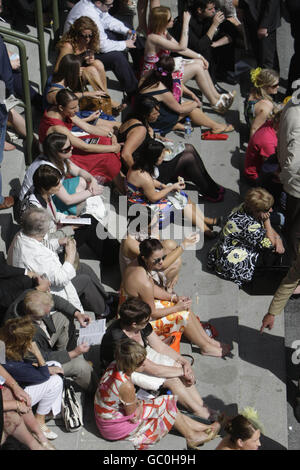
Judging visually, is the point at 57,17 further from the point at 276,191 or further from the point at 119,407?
the point at 119,407

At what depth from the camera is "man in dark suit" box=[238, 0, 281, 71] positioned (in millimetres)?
9516

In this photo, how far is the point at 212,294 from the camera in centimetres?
734

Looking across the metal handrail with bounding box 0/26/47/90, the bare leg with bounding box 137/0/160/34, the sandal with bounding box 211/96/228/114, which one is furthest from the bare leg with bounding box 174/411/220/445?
the bare leg with bounding box 137/0/160/34

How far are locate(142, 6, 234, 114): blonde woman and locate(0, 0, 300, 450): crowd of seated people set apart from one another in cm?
2

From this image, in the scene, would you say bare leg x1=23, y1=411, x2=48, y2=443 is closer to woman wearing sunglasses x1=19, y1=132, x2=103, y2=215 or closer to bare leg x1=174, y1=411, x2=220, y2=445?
bare leg x1=174, y1=411, x2=220, y2=445

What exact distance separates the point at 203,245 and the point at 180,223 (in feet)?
1.12

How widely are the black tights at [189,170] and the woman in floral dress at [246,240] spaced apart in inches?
37.3

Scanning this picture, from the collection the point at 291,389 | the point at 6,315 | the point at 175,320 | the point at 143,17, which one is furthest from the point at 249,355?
the point at 143,17

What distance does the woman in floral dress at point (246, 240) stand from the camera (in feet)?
22.7

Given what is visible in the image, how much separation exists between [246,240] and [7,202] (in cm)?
232

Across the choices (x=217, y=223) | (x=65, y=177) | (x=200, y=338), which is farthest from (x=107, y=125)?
(x=200, y=338)

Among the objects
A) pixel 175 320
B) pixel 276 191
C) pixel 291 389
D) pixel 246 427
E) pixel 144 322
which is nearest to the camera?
pixel 246 427

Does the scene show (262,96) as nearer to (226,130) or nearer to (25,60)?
(226,130)

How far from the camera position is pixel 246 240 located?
23.4 feet
